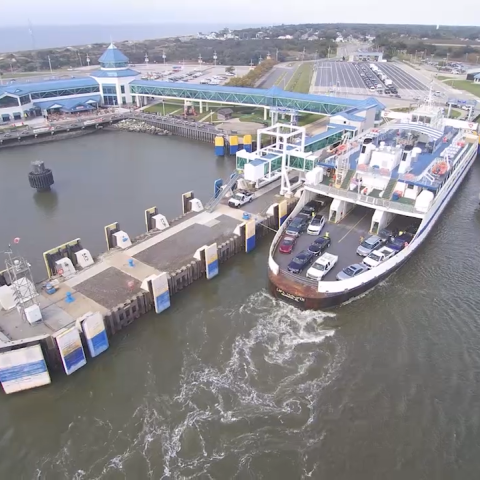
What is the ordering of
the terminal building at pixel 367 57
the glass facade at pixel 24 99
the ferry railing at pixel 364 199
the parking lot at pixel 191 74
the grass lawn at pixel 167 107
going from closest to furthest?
the ferry railing at pixel 364 199
the glass facade at pixel 24 99
the grass lawn at pixel 167 107
the parking lot at pixel 191 74
the terminal building at pixel 367 57

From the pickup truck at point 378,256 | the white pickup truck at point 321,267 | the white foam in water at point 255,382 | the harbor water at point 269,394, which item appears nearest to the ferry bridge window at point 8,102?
the harbor water at point 269,394

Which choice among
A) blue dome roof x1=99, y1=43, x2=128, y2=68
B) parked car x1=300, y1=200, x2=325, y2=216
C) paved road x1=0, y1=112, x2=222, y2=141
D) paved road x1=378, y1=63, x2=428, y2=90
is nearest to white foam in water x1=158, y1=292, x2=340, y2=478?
parked car x1=300, y1=200, x2=325, y2=216

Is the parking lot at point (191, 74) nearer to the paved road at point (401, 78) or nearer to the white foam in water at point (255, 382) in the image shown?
the paved road at point (401, 78)

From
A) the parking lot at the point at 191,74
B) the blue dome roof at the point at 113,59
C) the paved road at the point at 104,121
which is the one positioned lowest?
the paved road at the point at 104,121

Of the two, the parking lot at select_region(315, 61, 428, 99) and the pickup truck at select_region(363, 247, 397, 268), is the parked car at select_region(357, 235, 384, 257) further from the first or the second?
the parking lot at select_region(315, 61, 428, 99)

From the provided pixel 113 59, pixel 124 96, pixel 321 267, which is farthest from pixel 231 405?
pixel 113 59

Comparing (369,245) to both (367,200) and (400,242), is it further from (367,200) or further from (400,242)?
(367,200)

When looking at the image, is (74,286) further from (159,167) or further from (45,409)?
(159,167)
